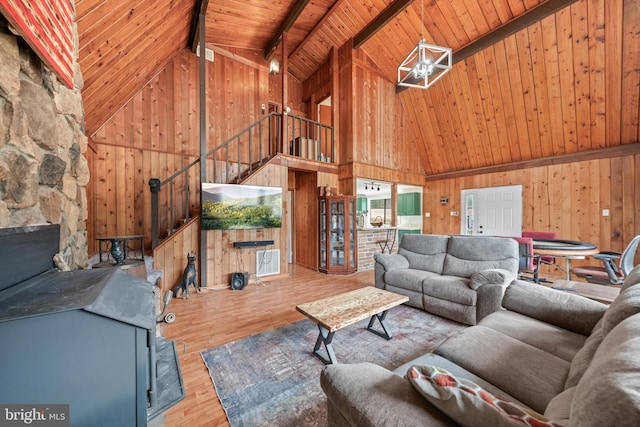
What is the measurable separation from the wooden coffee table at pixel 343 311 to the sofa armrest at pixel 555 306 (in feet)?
2.97

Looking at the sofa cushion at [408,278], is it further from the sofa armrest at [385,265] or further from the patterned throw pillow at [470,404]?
the patterned throw pillow at [470,404]

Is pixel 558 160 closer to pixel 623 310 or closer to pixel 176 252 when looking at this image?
pixel 623 310

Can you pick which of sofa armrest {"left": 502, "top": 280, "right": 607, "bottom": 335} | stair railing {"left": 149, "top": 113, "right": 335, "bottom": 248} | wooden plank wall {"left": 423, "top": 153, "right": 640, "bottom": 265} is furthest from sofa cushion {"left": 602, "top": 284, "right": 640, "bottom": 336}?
wooden plank wall {"left": 423, "top": 153, "right": 640, "bottom": 265}

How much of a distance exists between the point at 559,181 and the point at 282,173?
5.71 metres

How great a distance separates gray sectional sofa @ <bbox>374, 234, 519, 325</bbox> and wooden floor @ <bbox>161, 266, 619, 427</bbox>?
0.65 m

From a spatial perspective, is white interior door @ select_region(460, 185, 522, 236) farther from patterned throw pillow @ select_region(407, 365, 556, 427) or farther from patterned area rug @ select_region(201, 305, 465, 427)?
patterned throw pillow @ select_region(407, 365, 556, 427)

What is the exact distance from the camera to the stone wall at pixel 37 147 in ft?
3.56

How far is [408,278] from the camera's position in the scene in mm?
3168

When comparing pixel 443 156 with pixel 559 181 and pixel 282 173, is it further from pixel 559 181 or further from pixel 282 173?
pixel 282 173

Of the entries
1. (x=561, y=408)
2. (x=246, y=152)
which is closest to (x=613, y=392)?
(x=561, y=408)

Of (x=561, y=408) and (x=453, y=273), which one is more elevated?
(x=561, y=408)

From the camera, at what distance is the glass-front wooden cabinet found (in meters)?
5.11

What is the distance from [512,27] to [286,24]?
13.6 ft

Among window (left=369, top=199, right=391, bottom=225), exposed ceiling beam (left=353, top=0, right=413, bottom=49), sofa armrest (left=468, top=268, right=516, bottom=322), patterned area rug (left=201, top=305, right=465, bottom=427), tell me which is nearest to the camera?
patterned area rug (left=201, top=305, right=465, bottom=427)
